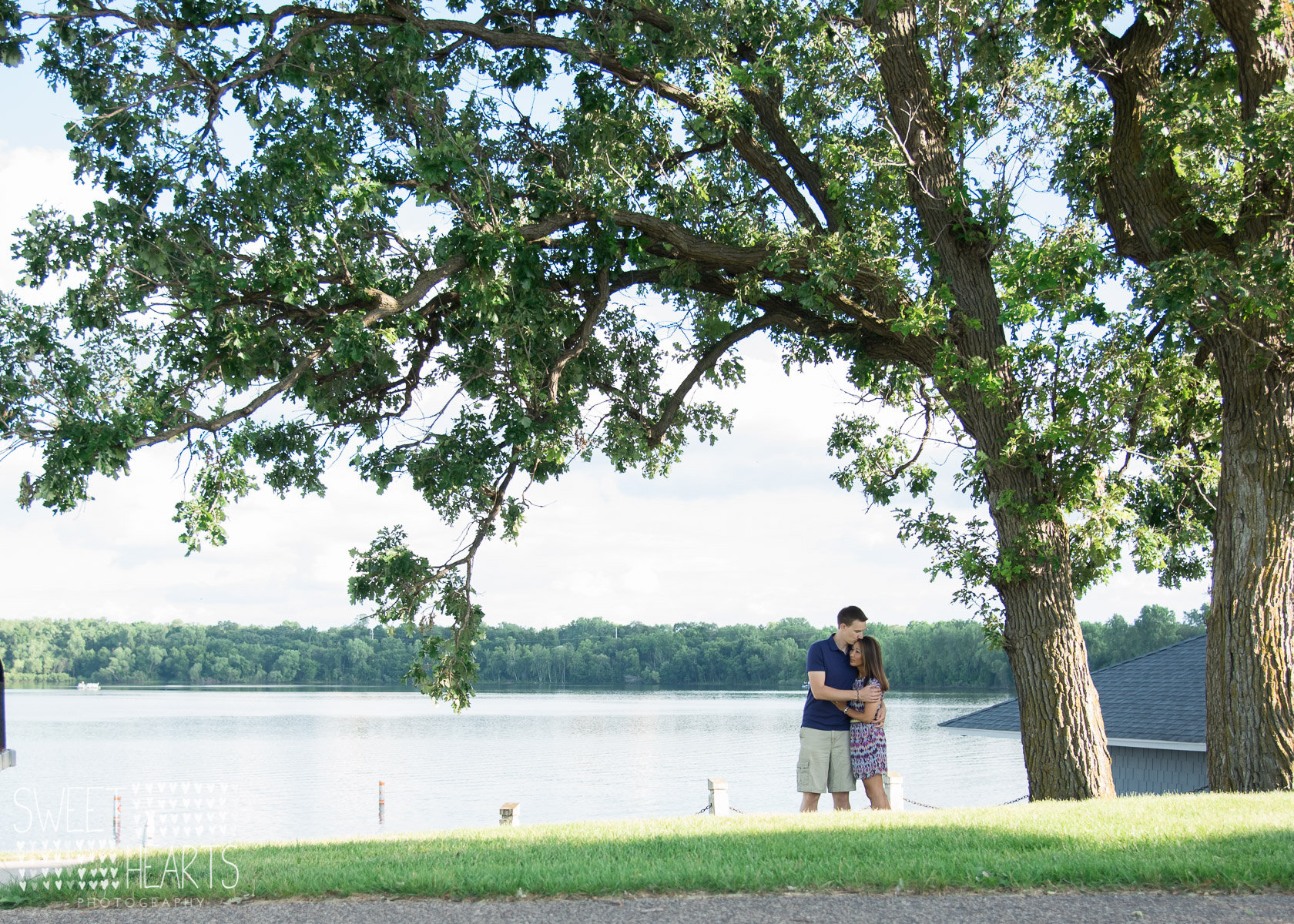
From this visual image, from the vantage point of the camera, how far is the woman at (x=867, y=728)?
782 cm

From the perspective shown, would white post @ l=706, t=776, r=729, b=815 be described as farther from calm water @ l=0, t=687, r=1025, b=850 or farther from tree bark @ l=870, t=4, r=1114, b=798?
calm water @ l=0, t=687, r=1025, b=850

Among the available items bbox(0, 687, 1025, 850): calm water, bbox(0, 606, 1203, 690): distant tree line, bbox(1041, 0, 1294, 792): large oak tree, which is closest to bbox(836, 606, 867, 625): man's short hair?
bbox(1041, 0, 1294, 792): large oak tree

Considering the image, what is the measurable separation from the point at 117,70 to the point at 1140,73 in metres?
10.1

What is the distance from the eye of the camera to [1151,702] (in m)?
18.9

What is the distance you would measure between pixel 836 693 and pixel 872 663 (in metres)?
0.36

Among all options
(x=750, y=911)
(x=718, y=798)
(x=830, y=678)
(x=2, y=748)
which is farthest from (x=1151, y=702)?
(x=2, y=748)

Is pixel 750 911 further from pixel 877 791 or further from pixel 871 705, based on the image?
pixel 877 791

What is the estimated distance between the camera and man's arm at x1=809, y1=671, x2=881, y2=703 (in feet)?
25.5

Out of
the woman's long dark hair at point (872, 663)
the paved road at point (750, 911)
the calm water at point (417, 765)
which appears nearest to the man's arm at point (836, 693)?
the woman's long dark hair at point (872, 663)

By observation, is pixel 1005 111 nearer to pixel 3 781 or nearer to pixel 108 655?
pixel 3 781

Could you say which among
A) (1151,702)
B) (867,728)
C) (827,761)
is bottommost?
(1151,702)

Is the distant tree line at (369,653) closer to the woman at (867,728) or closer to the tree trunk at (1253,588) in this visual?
the tree trunk at (1253,588)

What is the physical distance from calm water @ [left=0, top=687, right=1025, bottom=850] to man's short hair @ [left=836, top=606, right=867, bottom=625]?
347 inches

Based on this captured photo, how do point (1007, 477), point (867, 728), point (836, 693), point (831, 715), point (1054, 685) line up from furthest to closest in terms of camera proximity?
point (1007, 477) < point (1054, 685) < point (831, 715) < point (867, 728) < point (836, 693)
